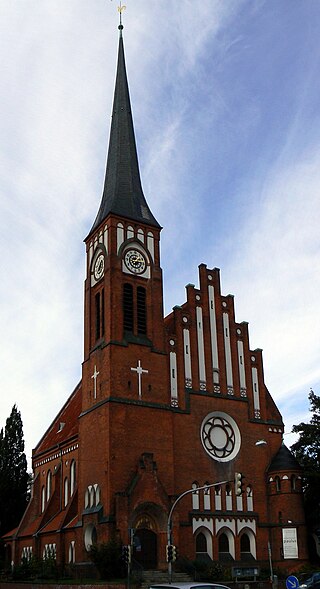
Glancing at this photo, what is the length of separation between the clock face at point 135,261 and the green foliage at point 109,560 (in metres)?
18.7

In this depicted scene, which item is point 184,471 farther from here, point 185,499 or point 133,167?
point 133,167

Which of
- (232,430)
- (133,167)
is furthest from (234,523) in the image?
(133,167)

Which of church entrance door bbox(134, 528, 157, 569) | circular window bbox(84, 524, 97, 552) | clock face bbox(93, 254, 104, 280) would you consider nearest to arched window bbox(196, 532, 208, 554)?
church entrance door bbox(134, 528, 157, 569)

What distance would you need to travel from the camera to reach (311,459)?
148 feet

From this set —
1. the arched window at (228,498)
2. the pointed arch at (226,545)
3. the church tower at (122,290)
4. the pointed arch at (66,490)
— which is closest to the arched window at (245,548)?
the pointed arch at (226,545)

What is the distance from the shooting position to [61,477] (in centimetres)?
5203

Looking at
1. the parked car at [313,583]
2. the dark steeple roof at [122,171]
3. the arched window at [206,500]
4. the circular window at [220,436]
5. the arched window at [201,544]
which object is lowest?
the parked car at [313,583]

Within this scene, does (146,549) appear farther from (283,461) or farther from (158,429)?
(283,461)

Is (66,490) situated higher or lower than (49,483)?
lower

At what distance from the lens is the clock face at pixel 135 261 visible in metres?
46.6

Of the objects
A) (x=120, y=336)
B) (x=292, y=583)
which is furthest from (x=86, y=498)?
(x=292, y=583)

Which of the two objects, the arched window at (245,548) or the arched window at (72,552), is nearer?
the arched window at (72,552)

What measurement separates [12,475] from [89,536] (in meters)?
23.1

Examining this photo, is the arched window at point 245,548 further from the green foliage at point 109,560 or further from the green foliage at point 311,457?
the green foliage at point 109,560
